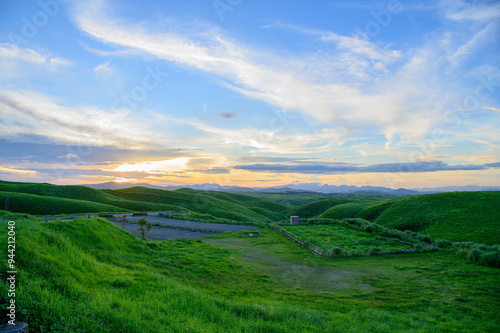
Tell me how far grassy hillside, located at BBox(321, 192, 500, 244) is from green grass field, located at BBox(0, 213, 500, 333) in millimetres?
19877

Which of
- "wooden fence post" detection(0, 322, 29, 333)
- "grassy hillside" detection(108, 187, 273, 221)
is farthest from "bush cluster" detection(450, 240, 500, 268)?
"grassy hillside" detection(108, 187, 273, 221)

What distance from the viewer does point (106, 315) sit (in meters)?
7.09

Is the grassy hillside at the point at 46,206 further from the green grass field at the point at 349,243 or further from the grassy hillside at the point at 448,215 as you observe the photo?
the grassy hillside at the point at 448,215

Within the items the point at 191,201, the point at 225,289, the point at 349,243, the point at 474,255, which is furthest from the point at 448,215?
the point at 191,201

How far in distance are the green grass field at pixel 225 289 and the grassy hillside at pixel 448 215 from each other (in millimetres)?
19877

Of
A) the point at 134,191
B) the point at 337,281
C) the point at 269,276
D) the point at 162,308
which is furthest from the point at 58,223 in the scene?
the point at 134,191

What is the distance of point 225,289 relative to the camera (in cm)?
1508

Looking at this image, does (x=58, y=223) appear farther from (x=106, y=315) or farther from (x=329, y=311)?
(x=329, y=311)

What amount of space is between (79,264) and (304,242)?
27.3 metres

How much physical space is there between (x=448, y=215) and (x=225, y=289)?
56.4 metres

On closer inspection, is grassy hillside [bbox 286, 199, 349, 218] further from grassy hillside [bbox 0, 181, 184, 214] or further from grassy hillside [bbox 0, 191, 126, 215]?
grassy hillside [bbox 0, 191, 126, 215]

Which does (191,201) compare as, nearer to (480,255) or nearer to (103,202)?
(103,202)

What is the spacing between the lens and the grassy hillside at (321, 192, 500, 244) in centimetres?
4084

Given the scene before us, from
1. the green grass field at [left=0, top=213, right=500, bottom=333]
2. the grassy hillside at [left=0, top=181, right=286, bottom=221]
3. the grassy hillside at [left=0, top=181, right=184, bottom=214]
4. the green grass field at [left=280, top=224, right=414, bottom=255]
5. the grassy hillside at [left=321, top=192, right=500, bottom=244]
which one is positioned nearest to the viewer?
the green grass field at [left=0, top=213, right=500, bottom=333]
